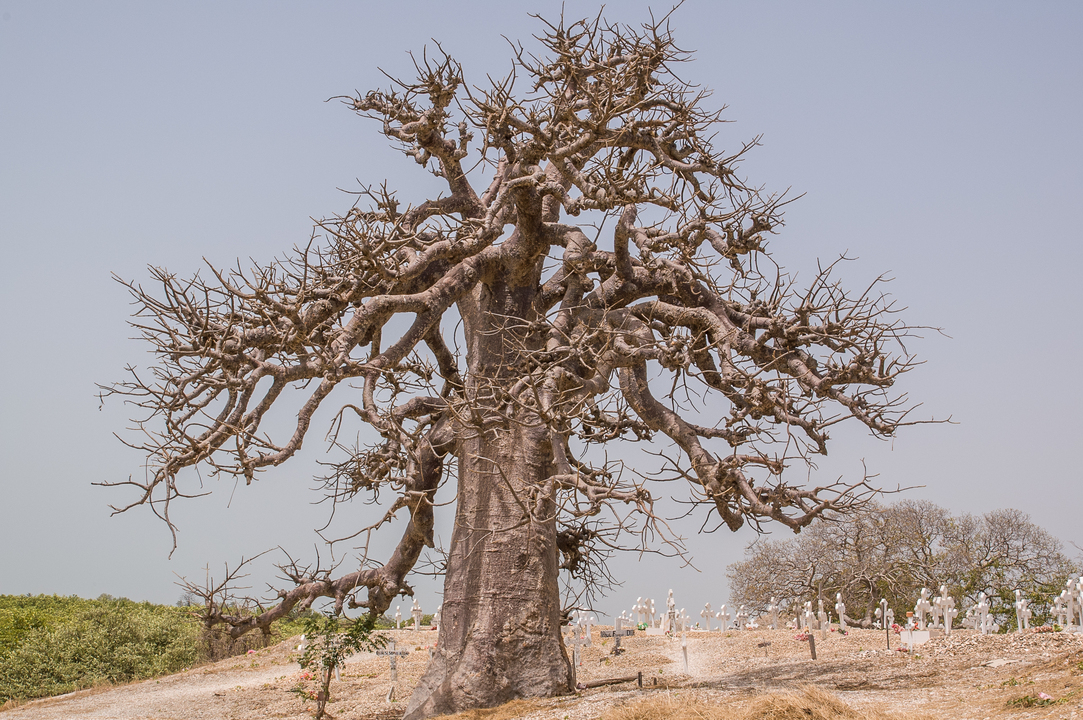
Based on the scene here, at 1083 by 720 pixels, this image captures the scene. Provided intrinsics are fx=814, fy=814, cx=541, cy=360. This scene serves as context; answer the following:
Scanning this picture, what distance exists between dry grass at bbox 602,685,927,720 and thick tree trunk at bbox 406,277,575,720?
1.59 meters

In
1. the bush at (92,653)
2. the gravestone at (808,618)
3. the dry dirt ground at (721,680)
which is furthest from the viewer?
the bush at (92,653)

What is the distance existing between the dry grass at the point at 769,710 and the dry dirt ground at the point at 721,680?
0.19m

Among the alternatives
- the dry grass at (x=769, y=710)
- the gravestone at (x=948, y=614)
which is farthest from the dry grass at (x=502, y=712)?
the gravestone at (x=948, y=614)

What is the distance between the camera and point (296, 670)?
1184cm

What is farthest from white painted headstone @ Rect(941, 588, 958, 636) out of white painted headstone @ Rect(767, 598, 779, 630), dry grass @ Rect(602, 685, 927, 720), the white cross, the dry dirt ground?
the white cross

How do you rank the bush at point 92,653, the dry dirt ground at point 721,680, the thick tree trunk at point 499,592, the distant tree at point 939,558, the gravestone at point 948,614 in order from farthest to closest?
the distant tree at point 939,558, the bush at point 92,653, the gravestone at point 948,614, the thick tree trunk at point 499,592, the dry dirt ground at point 721,680

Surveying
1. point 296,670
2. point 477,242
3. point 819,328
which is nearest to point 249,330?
point 477,242

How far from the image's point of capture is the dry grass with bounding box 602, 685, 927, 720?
429cm

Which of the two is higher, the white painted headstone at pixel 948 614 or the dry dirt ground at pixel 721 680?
the white painted headstone at pixel 948 614

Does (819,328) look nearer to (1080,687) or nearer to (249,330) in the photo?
(1080,687)

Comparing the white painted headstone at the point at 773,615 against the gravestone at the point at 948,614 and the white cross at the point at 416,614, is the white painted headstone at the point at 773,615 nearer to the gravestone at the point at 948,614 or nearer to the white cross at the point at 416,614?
the gravestone at the point at 948,614

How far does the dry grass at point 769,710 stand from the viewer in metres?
4.29

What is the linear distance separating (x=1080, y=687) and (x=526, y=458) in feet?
13.1

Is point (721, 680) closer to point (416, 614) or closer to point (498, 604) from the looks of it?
point (498, 604)
